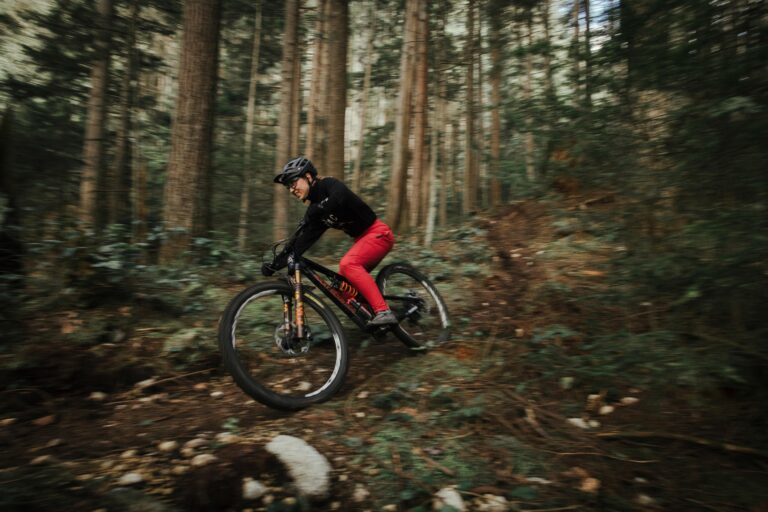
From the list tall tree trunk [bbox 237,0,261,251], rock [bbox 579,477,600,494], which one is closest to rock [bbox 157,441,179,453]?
rock [bbox 579,477,600,494]

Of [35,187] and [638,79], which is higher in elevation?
[638,79]

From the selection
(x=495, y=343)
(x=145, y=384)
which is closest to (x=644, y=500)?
(x=495, y=343)

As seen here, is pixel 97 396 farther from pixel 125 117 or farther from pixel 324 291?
pixel 125 117

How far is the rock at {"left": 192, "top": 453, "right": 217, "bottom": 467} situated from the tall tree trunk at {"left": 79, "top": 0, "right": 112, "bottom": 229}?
3.37 metres

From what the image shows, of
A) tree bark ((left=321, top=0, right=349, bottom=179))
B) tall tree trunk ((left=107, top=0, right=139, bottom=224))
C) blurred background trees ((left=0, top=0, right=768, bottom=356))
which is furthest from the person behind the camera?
tree bark ((left=321, top=0, right=349, bottom=179))

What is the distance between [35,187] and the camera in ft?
18.4

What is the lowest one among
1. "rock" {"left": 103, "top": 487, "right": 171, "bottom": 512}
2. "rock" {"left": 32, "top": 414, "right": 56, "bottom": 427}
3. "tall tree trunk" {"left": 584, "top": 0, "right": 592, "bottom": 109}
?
"rock" {"left": 103, "top": 487, "right": 171, "bottom": 512}

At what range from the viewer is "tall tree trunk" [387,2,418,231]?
11.1 meters

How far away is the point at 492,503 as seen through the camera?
2705 millimetres

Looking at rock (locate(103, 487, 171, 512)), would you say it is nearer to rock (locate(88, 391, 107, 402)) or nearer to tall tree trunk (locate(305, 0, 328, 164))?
rock (locate(88, 391, 107, 402))

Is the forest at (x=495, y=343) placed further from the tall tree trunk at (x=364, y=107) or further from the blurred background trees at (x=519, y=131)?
the tall tree trunk at (x=364, y=107)

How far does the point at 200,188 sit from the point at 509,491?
620cm

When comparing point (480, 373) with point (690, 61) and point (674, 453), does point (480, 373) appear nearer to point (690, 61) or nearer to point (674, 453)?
point (674, 453)

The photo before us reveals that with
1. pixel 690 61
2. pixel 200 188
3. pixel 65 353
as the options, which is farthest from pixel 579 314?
pixel 200 188
